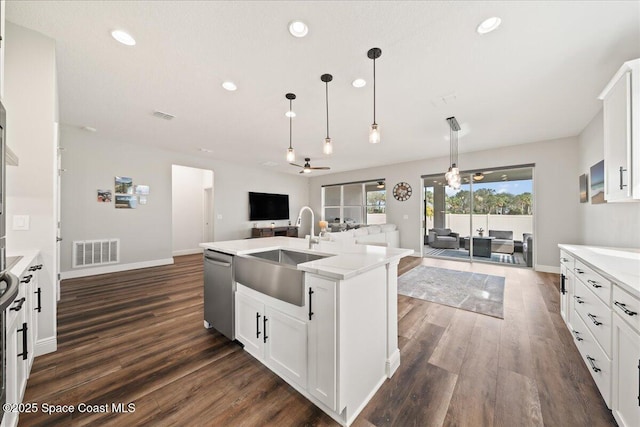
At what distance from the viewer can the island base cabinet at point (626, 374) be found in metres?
1.14

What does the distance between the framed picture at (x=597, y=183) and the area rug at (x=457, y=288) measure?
1.79 meters

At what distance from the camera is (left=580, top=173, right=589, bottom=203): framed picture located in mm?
4005

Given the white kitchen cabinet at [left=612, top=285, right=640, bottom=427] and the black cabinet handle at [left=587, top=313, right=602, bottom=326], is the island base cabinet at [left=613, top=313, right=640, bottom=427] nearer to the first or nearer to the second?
the white kitchen cabinet at [left=612, top=285, right=640, bottom=427]

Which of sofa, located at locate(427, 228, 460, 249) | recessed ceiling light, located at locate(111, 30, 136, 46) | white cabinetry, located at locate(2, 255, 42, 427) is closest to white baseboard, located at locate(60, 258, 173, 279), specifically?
white cabinetry, located at locate(2, 255, 42, 427)

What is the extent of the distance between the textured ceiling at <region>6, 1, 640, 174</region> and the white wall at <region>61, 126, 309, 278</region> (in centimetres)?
69

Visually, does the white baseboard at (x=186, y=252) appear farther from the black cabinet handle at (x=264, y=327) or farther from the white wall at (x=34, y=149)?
the black cabinet handle at (x=264, y=327)

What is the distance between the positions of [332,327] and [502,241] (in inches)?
254

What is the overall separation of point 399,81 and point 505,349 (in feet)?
9.47

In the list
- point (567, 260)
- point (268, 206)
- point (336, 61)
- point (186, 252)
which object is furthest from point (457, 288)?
point (186, 252)

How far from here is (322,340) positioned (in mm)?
1410

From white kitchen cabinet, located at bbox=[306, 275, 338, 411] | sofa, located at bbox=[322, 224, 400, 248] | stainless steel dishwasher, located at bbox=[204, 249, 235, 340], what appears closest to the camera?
white kitchen cabinet, located at bbox=[306, 275, 338, 411]

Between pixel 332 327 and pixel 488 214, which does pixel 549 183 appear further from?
pixel 332 327

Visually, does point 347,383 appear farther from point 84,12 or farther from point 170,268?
point 170,268

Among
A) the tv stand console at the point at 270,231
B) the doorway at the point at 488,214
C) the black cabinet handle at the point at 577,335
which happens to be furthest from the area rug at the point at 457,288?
Answer: the tv stand console at the point at 270,231
